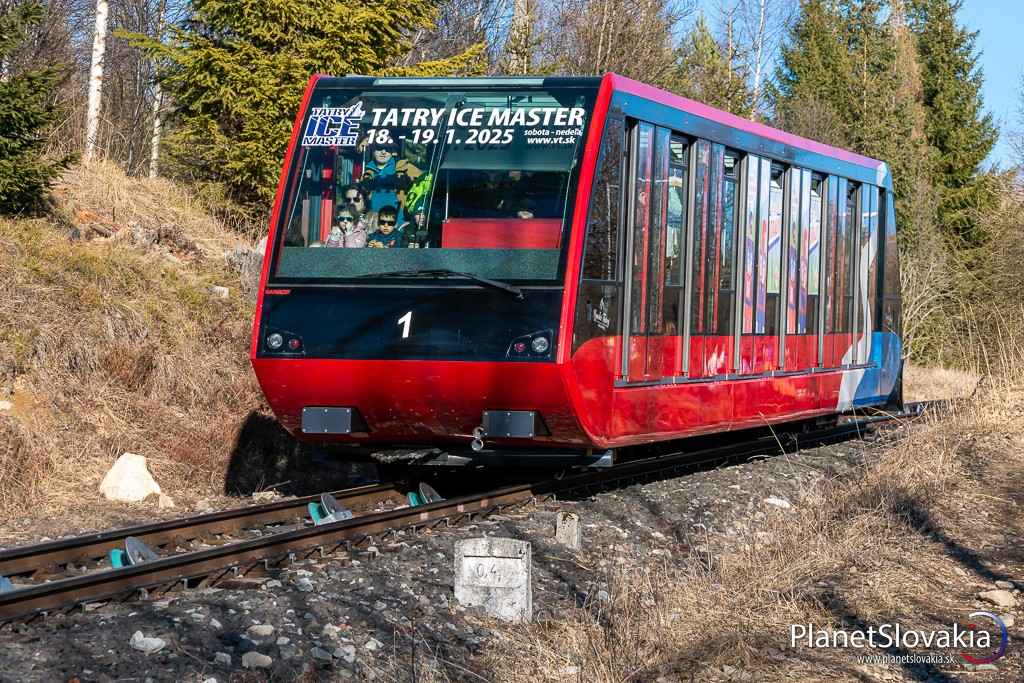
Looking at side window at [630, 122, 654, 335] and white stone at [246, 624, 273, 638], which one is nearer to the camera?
white stone at [246, 624, 273, 638]

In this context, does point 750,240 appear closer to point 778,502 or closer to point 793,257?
point 793,257

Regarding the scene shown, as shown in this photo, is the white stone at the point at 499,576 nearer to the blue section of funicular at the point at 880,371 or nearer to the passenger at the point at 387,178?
the passenger at the point at 387,178

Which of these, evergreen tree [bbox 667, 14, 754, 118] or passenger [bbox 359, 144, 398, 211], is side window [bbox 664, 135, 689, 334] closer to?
passenger [bbox 359, 144, 398, 211]

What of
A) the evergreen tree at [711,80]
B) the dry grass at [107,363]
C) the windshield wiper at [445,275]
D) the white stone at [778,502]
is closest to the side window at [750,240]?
the white stone at [778,502]

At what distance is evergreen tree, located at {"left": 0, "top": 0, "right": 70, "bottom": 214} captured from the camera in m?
14.2

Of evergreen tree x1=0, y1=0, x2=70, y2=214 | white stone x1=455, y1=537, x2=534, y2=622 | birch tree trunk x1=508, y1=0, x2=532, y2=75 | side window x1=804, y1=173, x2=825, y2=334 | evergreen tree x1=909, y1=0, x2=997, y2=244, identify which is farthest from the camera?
evergreen tree x1=909, y1=0, x2=997, y2=244

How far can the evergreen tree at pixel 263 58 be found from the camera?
18531mm

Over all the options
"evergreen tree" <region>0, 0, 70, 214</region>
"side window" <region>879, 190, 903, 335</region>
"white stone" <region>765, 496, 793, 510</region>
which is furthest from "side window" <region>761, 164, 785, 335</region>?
"evergreen tree" <region>0, 0, 70, 214</region>

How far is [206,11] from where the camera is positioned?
18.7 meters

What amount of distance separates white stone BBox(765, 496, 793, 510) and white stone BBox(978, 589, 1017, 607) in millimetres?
3572

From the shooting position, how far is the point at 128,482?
11.2 metres

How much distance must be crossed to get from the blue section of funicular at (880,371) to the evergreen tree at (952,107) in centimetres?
3033

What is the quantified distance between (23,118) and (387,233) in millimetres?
6336

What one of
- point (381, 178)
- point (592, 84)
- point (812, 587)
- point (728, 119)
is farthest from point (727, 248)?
point (812, 587)
